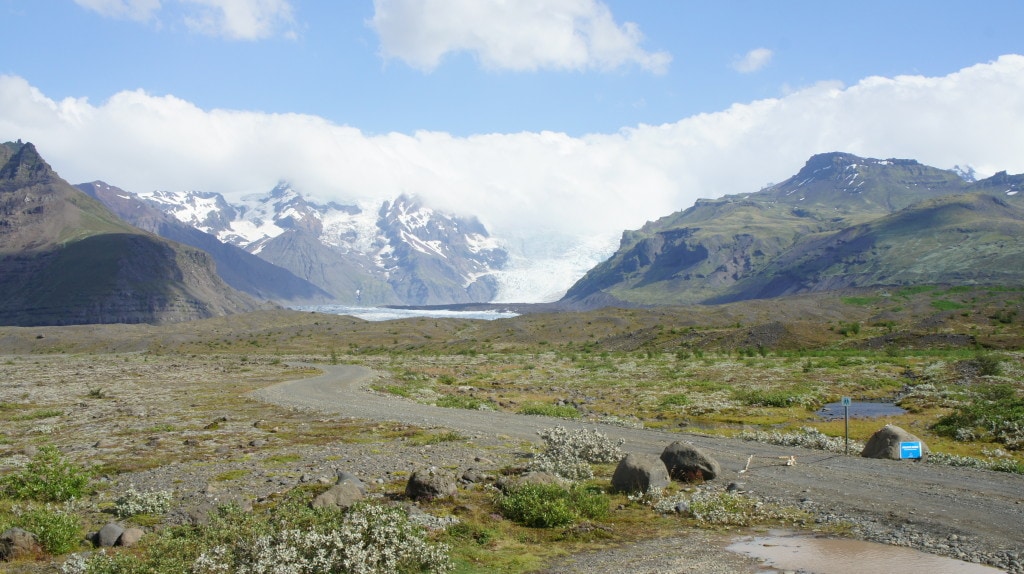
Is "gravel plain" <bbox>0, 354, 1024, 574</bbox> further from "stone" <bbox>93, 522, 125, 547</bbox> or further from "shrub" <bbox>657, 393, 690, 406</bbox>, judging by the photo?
"shrub" <bbox>657, 393, 690, 406</bbox>

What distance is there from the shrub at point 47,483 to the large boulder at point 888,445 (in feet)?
96.9

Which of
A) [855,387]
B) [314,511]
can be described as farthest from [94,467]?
[855,387]

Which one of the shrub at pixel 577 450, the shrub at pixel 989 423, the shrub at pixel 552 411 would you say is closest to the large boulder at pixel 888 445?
the shrub at pixel 989 423

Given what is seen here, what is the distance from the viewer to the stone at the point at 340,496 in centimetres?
1764

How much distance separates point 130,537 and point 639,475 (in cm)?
1440

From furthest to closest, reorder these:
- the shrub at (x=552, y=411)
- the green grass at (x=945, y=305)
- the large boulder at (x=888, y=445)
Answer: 1. the green grass at (x=945, y=305)
2. the shrub at (x=552, y=411)
3. the large boulder at (x=888, y=445)

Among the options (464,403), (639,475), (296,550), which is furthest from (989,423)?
(296,550)

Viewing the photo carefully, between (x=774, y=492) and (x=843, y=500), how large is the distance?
6.62ft

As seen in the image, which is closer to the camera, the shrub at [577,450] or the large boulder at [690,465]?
the large boulder at [690,465]

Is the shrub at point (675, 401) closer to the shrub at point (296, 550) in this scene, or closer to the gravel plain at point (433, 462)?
the gravel plain at point (433, 462)

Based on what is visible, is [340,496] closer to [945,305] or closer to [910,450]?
[910,450]

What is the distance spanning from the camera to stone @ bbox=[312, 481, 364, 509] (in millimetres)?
17641

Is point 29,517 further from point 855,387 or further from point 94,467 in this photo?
point 855,387

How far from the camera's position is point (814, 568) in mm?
14836
